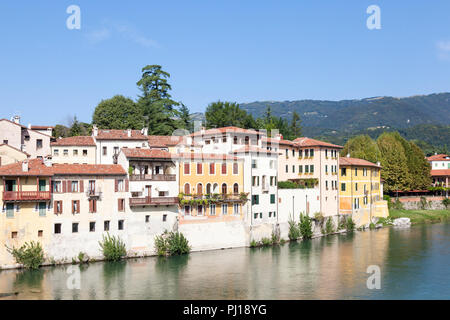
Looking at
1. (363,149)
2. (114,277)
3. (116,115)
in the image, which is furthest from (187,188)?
(363,149)

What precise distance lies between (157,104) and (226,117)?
12.2 metres

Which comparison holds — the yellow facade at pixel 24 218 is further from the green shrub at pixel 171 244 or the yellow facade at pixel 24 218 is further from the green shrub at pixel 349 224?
the green shrub at pixel 349 224

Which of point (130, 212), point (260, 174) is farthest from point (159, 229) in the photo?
point (260, 174)

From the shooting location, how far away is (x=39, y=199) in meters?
40.7

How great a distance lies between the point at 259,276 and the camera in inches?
1551

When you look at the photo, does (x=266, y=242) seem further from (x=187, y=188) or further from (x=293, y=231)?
(x=187, y=188)

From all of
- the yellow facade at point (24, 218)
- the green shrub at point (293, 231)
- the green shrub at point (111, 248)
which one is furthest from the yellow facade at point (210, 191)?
the yellow facade at point (24, 218)

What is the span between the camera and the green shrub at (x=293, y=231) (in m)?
55.5

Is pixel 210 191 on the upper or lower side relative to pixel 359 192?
upper

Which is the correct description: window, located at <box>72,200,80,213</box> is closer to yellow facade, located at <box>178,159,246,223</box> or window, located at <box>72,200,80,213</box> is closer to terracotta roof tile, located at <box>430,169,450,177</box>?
yellow facade, located at <box>178,159,246,223</box>

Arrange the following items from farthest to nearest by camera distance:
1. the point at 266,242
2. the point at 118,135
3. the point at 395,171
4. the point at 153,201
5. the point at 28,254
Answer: the point at 395,171 → the point at 118,135 → the point at 266,242 → the point at 153,201 → the point at 28,254

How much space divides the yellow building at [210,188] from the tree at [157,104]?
27.3 m

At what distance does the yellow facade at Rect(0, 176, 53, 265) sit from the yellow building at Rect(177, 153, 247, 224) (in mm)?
11752

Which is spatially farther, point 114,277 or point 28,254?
point 28,254
